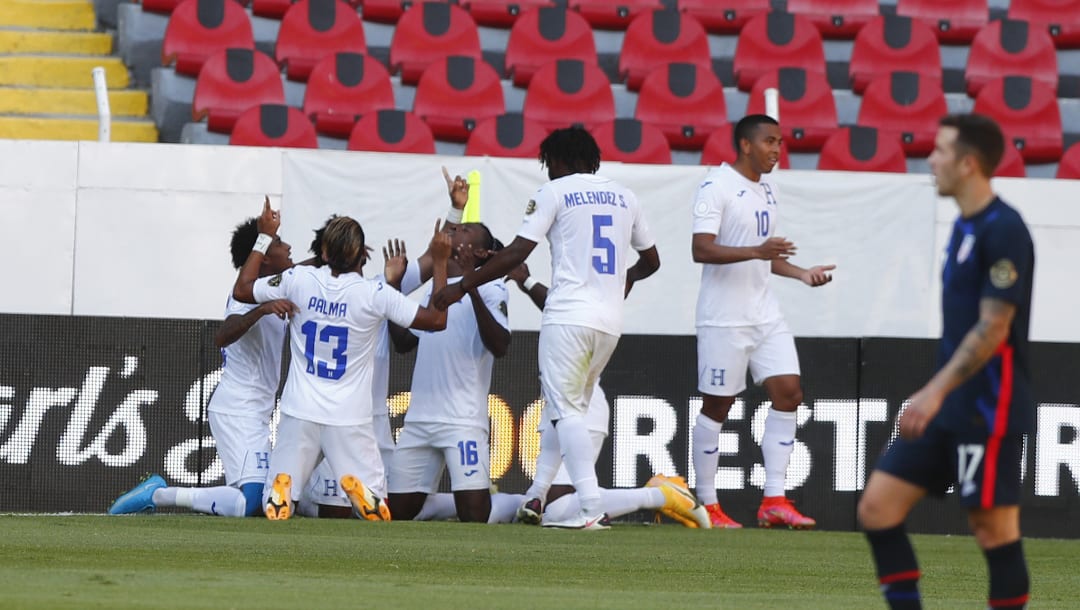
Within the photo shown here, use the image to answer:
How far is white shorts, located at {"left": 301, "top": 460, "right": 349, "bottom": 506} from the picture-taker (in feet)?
31.3

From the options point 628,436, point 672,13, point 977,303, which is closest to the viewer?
point 977,303

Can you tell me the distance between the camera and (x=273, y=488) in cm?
889

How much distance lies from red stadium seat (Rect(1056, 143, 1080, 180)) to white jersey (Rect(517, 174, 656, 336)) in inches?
285

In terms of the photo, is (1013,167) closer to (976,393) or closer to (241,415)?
(241,415)

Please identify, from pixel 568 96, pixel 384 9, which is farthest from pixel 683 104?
pixel 384 9

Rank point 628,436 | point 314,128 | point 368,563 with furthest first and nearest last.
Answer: point 314,128
point 628,436
point 368,563

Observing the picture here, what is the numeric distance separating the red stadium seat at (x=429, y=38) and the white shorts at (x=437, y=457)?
645cm

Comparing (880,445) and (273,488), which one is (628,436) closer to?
(880,445)

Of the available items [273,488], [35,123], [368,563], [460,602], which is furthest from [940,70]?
[460,602]

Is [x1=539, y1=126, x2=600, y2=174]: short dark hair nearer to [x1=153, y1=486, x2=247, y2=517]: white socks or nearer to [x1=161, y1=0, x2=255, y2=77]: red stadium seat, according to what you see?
[x1=153, y1=486, x2=247, y2=517]: white socks

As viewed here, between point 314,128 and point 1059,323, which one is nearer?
point 1059,323

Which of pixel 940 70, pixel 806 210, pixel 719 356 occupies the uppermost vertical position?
pixel 940 70

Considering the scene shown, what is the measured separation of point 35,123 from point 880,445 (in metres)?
7.86

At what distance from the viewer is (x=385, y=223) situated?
11984 millimetres
